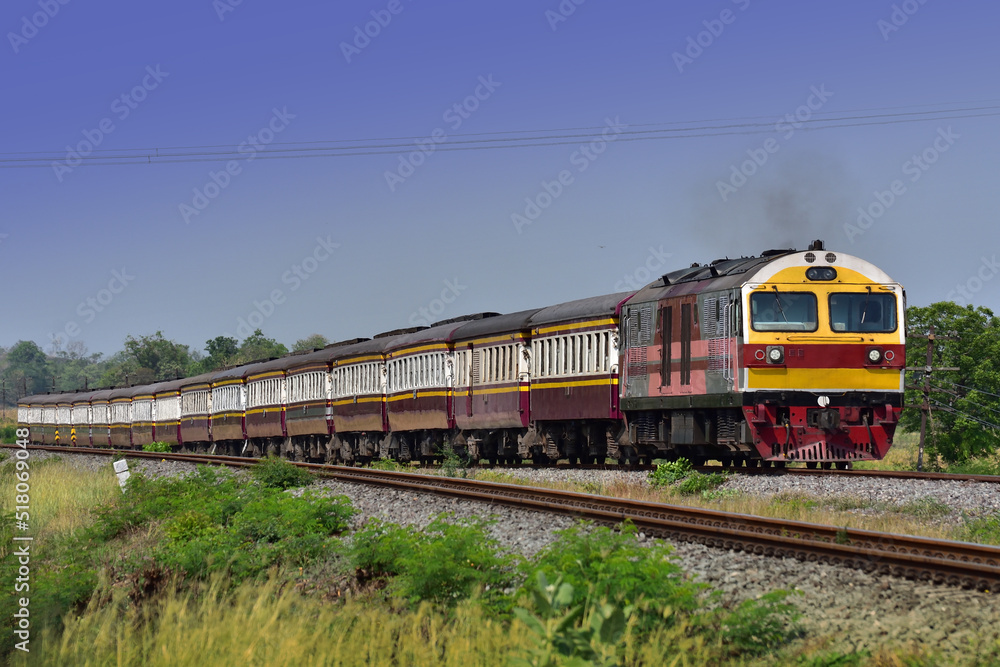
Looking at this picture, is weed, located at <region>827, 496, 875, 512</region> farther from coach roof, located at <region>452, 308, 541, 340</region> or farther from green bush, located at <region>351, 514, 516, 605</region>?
Answer: coach roof, located at <region>452, 308, 541, 340</region>

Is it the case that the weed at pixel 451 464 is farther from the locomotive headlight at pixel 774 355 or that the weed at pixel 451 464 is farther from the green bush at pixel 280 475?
the locomotive headlight at pixel 774 355

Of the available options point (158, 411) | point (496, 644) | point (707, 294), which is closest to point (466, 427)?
point (707, 294)

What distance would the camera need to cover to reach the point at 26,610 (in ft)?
34.2

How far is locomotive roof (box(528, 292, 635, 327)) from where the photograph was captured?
22.0m

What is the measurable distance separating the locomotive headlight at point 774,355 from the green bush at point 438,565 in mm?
8326

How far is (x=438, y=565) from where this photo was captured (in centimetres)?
934

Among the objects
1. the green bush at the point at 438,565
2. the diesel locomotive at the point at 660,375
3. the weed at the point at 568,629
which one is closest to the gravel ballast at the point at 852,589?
the green bush at the point at 438,565

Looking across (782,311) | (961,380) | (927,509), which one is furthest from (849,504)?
(961,380)

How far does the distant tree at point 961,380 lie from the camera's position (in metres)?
51.5

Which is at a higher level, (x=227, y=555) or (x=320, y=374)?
(x=320, y=374)

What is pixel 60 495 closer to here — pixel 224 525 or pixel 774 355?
pixel 224 525

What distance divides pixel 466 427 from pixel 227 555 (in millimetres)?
15782

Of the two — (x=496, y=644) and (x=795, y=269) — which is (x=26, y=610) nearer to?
(x=496, y=644)

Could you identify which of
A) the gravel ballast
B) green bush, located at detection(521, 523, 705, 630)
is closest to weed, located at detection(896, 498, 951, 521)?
the gravel ballast
